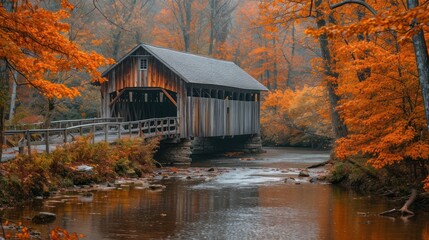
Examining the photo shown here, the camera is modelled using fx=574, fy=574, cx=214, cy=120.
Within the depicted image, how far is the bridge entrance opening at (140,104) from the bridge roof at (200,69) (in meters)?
1.69

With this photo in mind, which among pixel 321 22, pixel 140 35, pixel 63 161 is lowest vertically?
pixel 63 161

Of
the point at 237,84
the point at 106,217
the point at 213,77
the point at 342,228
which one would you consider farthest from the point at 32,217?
the point at 237,84

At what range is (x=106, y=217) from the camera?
43.9 ft

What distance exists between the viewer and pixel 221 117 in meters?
35.0

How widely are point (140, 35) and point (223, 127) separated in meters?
16.5

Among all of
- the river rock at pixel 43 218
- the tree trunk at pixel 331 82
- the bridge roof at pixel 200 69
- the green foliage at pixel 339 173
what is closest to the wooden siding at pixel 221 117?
the bridge roof at pixel 200 69

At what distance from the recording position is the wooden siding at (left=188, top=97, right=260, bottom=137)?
3191cm

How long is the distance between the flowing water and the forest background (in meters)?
1.66

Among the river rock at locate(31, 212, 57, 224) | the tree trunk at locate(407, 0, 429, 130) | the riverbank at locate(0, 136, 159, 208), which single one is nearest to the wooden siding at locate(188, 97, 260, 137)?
the riverbank at locate(0, 136, 159, 208)

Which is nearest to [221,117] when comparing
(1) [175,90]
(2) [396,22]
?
(1) [175,90]

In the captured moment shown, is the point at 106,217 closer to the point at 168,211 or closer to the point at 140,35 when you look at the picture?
the point at 168,211

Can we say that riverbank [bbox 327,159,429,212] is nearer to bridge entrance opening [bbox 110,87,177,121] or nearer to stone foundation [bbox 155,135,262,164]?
bridge entrance opening [bbox 110,87,177,121]

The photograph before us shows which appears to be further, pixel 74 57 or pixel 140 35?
pixel 140 35

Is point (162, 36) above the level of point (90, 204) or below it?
above
